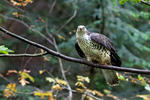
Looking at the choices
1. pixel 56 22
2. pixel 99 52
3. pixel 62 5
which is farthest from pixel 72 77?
pixel 62 5

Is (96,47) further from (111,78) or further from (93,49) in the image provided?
(111,78)

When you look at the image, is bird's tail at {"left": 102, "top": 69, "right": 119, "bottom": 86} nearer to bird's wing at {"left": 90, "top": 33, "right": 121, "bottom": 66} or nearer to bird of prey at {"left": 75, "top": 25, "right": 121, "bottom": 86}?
bird of prey at {"left": 75, "top": 25, "right": 121, "bottom": 86}

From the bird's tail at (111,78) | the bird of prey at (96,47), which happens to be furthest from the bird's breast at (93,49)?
the bird's tail at (111,78)

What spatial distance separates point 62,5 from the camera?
8336mm

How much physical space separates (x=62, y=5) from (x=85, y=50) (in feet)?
17.7

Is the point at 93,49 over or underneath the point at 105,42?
underneath

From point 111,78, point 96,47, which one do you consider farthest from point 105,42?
point 111,78

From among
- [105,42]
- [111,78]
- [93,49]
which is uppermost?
[105,42]

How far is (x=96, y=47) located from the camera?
3.26 metres

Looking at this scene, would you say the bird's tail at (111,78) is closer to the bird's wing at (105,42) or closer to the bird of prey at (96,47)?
the bird of prey at (96,47)

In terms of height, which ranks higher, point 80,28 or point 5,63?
point 80,28

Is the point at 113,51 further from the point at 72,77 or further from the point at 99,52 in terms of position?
the point at 72,77

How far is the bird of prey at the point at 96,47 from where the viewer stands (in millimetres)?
3148

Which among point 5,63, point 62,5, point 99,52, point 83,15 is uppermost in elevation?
point 62,5
